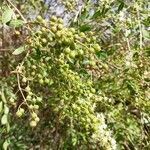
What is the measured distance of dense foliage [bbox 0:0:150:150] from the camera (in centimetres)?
156

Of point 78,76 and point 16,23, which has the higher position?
point 16,23

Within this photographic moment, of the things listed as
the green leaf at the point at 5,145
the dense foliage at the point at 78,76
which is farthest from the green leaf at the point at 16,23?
the green leaf at the point at 5,145

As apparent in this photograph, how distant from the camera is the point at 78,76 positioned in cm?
171

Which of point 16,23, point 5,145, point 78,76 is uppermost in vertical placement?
point 16,23

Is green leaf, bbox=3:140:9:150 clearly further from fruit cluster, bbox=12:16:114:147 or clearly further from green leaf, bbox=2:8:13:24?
green leaf, bbox=2:8:13:24

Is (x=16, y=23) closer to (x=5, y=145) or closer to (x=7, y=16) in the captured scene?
(x=7, y=16)

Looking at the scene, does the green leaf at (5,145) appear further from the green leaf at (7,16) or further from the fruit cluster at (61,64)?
the green leaf at (7,16)

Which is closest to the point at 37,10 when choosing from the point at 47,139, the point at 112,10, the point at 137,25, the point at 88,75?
the point at 47,139

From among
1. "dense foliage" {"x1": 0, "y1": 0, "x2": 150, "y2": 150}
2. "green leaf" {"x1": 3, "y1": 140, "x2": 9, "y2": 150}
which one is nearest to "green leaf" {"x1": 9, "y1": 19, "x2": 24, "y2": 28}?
"dense foliage" {"x1": 0, "y1": 0, "x2": 150, "y2": 150}

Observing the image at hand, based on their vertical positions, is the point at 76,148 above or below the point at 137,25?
below

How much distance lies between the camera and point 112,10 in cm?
258

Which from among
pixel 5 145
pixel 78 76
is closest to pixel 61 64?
pixel 78 76

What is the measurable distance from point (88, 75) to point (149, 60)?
0.83 ft

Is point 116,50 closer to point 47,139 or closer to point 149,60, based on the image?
point 149,60
